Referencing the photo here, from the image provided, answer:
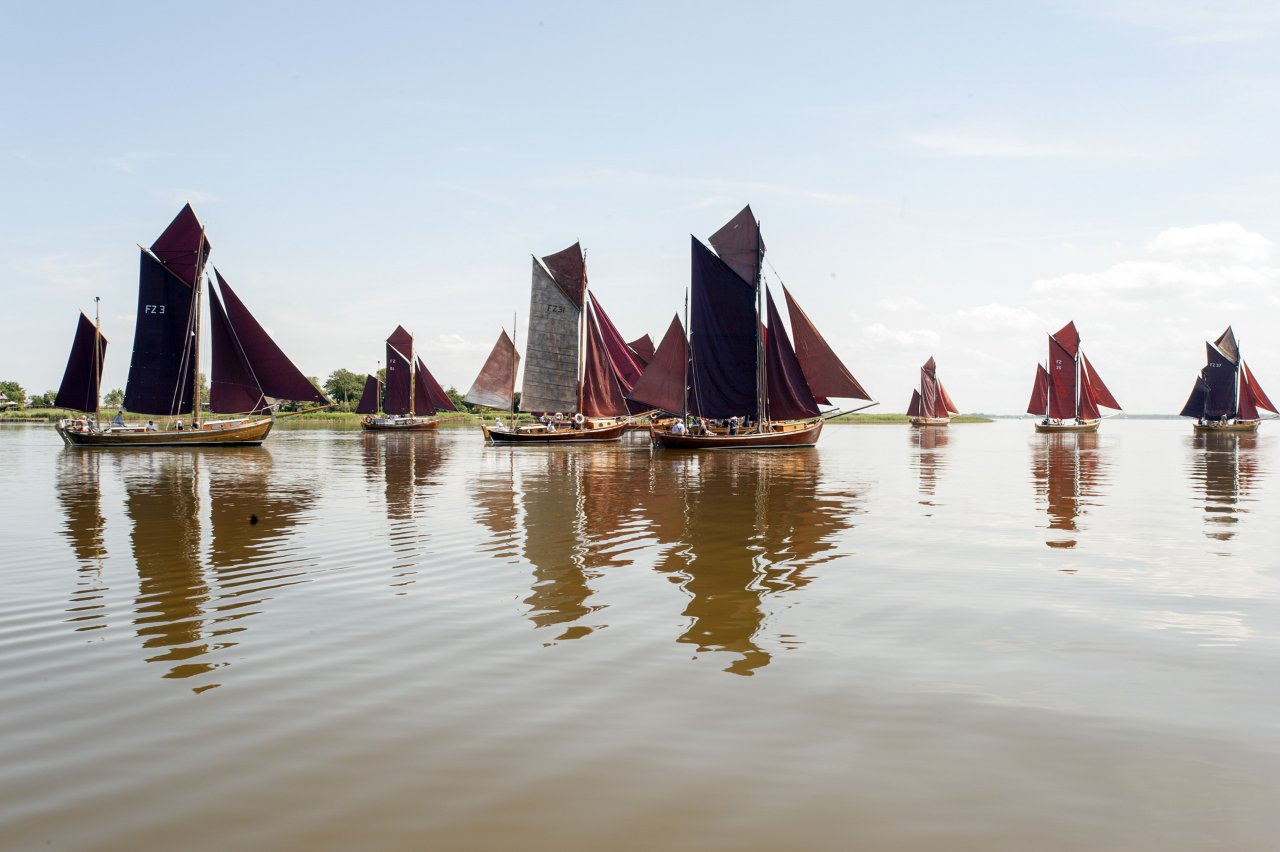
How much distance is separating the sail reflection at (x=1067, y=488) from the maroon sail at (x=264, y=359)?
40062mm

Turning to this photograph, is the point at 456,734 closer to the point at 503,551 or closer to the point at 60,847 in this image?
the point at 60,847

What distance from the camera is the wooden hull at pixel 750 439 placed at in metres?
48.6

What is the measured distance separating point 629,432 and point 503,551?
243 ft

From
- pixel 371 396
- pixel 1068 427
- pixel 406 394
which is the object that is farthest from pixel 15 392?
pixel 1068 427

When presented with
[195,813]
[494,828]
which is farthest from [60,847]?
[494,828]

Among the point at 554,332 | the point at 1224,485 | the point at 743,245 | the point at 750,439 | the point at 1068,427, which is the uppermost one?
the point at 743,245

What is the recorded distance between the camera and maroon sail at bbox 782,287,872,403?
47344mm

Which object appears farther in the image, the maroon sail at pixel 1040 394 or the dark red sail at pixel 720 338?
the maroon sail at pixel 1040 394

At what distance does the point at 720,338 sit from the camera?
48875mm

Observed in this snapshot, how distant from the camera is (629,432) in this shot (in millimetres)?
87188

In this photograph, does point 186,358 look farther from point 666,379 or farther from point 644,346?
point 644,346

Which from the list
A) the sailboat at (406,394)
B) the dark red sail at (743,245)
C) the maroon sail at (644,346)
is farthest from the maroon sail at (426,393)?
the dark red sail at (743,245)

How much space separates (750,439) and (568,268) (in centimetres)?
1990

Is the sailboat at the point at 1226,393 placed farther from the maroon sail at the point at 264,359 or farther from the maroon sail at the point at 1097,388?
the maroon sail at the point at 264,359
